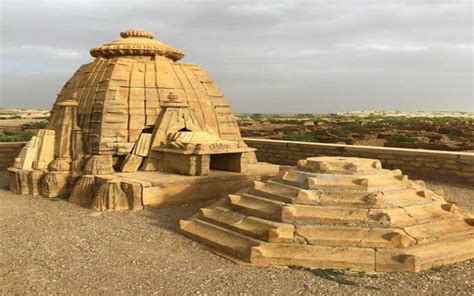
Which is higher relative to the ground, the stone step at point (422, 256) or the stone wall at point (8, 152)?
the stone wall at point (8, 152)

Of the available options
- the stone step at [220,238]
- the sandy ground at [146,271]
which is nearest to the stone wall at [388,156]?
the sandy ground at [146,271]

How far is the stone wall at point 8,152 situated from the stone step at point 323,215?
38.1 ft

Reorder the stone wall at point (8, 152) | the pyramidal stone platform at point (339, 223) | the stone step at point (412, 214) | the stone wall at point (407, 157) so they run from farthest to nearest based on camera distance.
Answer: the stone wall at point (8, 152)
the stone wall at point (407, 157)
the stone step at point (412, 214)
the pyramidal stone platform at point (339, 223)

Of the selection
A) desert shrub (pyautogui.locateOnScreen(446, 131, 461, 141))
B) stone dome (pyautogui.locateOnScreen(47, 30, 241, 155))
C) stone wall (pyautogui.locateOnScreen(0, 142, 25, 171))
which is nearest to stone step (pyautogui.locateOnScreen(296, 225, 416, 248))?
stone dome (pyautogui.locateOnScreen(47, 30, 241, 155))

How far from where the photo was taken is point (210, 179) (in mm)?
9570

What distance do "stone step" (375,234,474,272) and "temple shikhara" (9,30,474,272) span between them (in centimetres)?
2

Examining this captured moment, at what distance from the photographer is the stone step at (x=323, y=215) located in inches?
230

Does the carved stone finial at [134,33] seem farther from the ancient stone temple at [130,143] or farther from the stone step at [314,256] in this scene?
the stone step at [314,256]

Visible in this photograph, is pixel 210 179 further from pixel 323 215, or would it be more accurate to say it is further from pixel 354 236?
pixel 354 236

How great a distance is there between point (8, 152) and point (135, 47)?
6396mm

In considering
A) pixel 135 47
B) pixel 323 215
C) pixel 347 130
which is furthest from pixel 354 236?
pixel 347 130

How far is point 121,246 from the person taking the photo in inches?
258

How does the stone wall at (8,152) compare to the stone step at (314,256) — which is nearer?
the stone step at (314,256)

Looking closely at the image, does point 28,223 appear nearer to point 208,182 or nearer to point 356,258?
point 208,182
